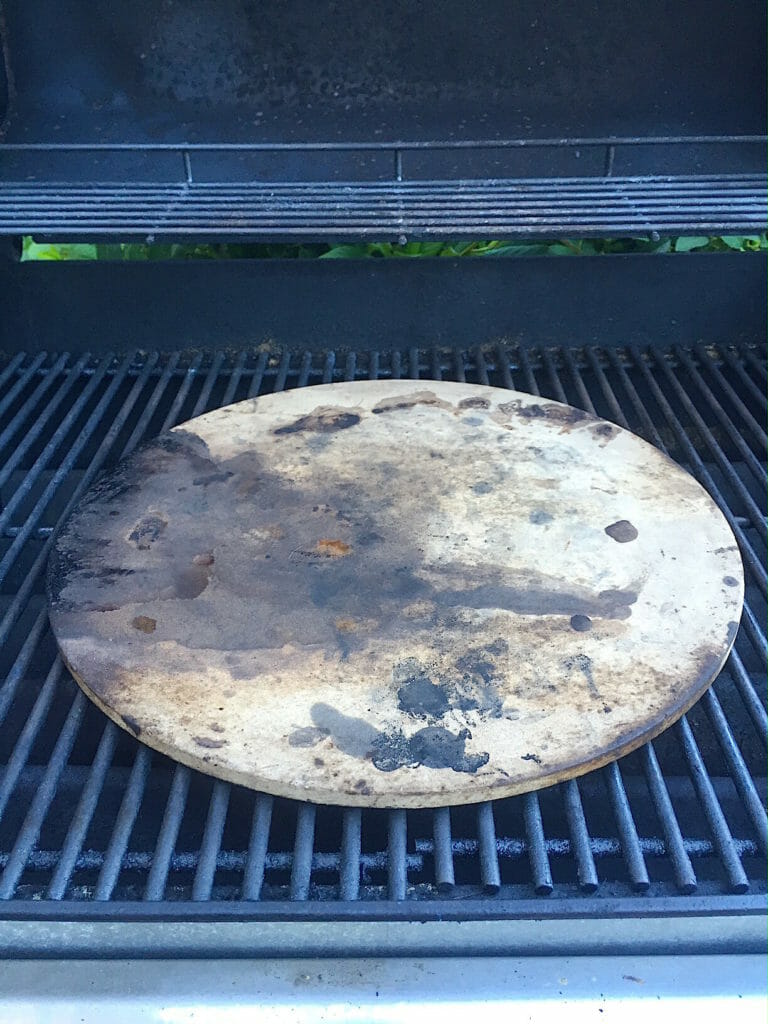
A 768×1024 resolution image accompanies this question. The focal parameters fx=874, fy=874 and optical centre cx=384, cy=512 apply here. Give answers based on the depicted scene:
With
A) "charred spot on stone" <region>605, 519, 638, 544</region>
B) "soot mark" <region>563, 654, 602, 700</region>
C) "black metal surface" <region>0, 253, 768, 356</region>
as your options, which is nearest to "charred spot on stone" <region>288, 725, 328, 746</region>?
"soot mark" <region>563, 654, 602, 700</region>

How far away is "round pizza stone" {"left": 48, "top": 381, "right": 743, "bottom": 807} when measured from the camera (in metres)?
1.22

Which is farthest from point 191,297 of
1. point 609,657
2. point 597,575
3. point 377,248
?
point 609,657

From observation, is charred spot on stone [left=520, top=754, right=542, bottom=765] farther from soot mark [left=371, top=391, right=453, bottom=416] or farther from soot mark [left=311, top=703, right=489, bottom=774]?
soot mark [left=371, top=391, right=453, bottom=416]

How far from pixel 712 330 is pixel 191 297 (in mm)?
1358

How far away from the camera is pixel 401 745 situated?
1213mm

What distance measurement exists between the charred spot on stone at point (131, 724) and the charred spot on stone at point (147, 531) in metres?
0.40

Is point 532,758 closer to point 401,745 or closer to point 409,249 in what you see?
point 401,745

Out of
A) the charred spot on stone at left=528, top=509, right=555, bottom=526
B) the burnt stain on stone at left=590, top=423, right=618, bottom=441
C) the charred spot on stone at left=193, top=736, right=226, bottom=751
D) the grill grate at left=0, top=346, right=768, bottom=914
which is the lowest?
the grill grate at left=0, top=346, right=768, bottom=914

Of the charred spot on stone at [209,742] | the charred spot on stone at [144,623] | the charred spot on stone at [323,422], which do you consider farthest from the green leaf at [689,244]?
the charred spot on stone at [209,742]

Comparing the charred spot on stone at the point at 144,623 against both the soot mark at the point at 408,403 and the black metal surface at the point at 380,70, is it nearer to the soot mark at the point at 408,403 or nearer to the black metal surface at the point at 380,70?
the soot mark at the point at 408,403

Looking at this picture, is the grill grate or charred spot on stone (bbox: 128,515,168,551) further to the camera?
charred spot on stone (bbox: 128,515,168,551)

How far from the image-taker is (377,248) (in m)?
2.65

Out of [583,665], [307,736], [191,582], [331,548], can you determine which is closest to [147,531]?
[191,582]

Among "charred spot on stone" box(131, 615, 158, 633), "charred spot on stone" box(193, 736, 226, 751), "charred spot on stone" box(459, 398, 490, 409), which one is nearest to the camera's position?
"charred spot on stone" box(193, 736, 226, 751)
